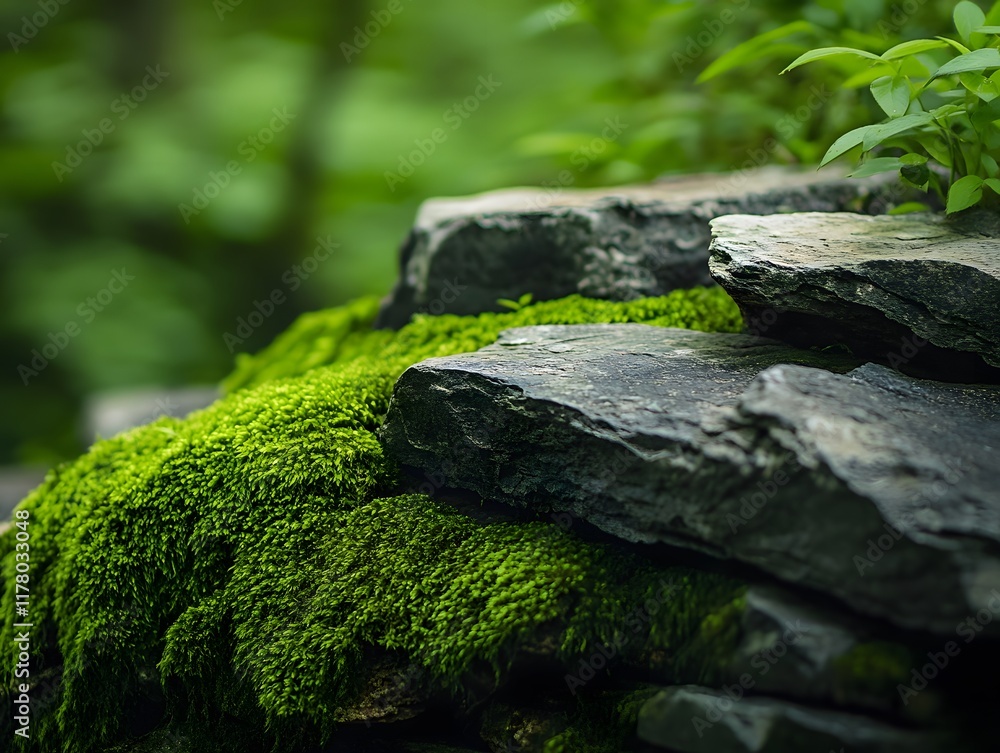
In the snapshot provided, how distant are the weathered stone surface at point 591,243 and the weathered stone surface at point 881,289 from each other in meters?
0.67

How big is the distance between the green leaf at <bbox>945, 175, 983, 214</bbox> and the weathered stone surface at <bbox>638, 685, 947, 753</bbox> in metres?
1.54

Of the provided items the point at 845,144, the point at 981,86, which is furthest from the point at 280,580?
the point at 981,86

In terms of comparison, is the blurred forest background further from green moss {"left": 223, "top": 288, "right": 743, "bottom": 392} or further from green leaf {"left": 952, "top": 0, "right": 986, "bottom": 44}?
green leaf {"left": 952, "top": 0, "right": 986, "bottom": 44}

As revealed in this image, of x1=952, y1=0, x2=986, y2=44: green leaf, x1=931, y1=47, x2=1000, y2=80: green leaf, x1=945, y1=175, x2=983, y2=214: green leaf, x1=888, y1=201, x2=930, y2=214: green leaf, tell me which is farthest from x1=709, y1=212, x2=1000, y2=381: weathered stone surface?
x1=952, y1=0, x2=986, y2=44: green leaf

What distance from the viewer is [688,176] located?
395 centimetres

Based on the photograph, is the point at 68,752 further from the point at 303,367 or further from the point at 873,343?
the point at 873,343

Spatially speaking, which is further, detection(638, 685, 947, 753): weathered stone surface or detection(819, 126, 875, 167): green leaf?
detection(819, 126, 875, 167): green leaf

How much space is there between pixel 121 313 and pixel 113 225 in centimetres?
→ 90

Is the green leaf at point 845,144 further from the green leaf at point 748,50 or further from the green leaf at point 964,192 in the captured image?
the green leaf at point 748,50

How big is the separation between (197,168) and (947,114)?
20.1ft

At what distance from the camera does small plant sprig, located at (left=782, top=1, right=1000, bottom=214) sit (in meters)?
1.92

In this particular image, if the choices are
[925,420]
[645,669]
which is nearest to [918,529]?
[925,420]

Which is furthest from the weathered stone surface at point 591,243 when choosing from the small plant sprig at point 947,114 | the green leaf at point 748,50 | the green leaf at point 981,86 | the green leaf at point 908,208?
the green leaf at point 981,86

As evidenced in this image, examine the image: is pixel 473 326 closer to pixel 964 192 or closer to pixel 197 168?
pixel 964 192
